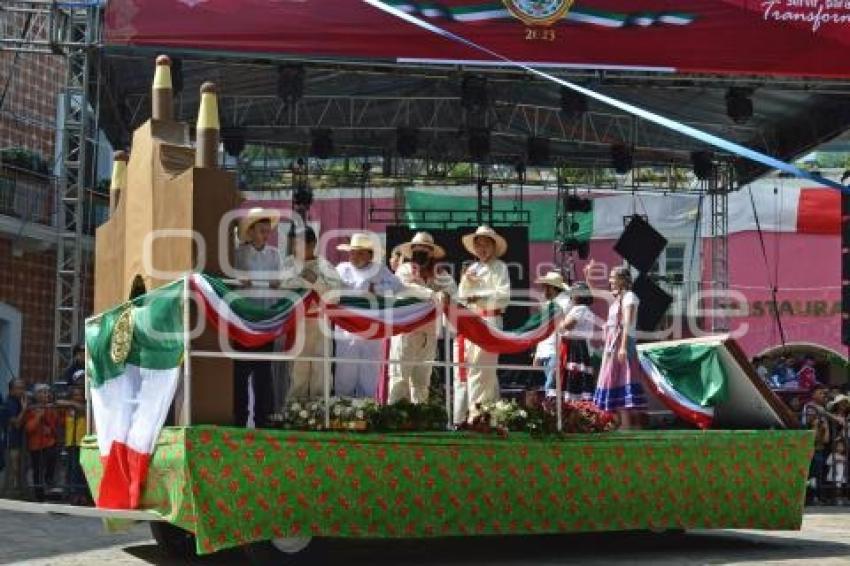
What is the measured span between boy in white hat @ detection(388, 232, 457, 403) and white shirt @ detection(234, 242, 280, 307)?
1.07 metres

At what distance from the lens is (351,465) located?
8.48 meters

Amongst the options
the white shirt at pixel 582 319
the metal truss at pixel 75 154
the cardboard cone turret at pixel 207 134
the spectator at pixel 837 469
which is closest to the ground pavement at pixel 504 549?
the white shirt at pixel 582 319

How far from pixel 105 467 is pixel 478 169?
15.0m

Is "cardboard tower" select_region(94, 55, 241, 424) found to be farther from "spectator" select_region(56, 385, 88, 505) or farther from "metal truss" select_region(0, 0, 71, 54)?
"metal truss" select_region(0, 0, 71, 54)

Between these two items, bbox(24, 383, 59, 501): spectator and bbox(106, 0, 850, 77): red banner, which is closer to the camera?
bbox(24, 383, 59, 501): spectator

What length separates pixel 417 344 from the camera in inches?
401

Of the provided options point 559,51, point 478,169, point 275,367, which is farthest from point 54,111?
point 275,367

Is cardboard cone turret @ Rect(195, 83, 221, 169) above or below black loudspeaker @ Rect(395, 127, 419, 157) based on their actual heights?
below

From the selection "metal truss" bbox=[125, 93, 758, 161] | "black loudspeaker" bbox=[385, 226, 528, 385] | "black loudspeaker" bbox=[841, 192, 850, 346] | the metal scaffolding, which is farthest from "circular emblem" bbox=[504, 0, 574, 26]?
the metal scaffolding

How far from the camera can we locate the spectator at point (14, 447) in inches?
624

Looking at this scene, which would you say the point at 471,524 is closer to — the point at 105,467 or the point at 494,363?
the point at 494,363

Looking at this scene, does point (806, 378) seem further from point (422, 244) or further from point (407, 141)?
point (422, 244)

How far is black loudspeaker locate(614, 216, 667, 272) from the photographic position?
2167 cm

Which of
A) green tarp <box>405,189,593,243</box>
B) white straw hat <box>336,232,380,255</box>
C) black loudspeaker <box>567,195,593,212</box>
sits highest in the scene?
green tarp <box>405,189,593,243</box>
